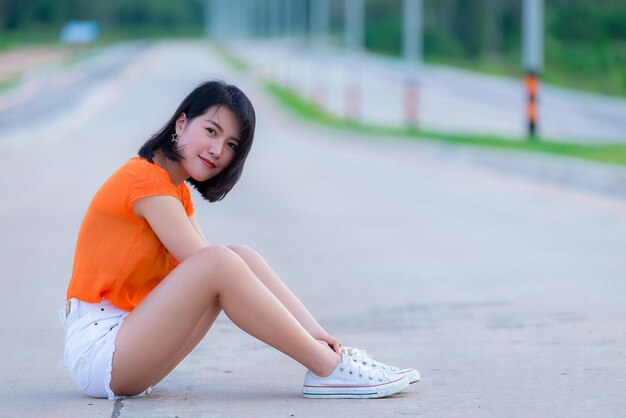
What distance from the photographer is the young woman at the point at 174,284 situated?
5.48 meters

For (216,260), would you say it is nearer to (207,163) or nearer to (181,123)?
(207,163)

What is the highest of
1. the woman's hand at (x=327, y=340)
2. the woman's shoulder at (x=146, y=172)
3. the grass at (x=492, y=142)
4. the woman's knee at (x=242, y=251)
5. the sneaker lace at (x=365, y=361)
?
the woman's shoulder at (x=146, y=172)

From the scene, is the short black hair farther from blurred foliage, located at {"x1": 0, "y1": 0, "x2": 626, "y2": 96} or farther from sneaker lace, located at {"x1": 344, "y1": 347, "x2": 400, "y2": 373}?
blurred foliage, located at {"x1": 0, "y1": 0, "x2": 626, "y2": 96}

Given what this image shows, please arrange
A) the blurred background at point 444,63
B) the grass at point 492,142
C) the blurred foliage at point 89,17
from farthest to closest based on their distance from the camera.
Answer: the blurred foliage at point 89,17
the blurred background at point 444,63
the grass at point 492,142

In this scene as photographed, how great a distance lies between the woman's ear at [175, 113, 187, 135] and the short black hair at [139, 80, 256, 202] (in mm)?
12

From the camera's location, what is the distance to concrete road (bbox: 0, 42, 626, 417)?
578 centimetres

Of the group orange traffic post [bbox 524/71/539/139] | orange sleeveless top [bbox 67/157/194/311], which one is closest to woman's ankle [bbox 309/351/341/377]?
orange sleeveless top [bbox 67/157/194/311]

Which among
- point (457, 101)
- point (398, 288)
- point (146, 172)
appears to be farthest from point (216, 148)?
point (457, 101)

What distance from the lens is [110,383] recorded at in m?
5.61

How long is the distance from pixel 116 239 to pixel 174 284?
34 centimetres

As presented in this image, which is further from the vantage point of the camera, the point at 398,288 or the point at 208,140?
the point at 398,288

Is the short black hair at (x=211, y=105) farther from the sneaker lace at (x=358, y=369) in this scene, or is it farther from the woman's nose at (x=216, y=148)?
the sneaker lace at (x=358, y=369)

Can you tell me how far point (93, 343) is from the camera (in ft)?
18.2

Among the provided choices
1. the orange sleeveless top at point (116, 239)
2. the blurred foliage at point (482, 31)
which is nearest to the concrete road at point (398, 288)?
the orange sleeveless top at point (116, 239)
